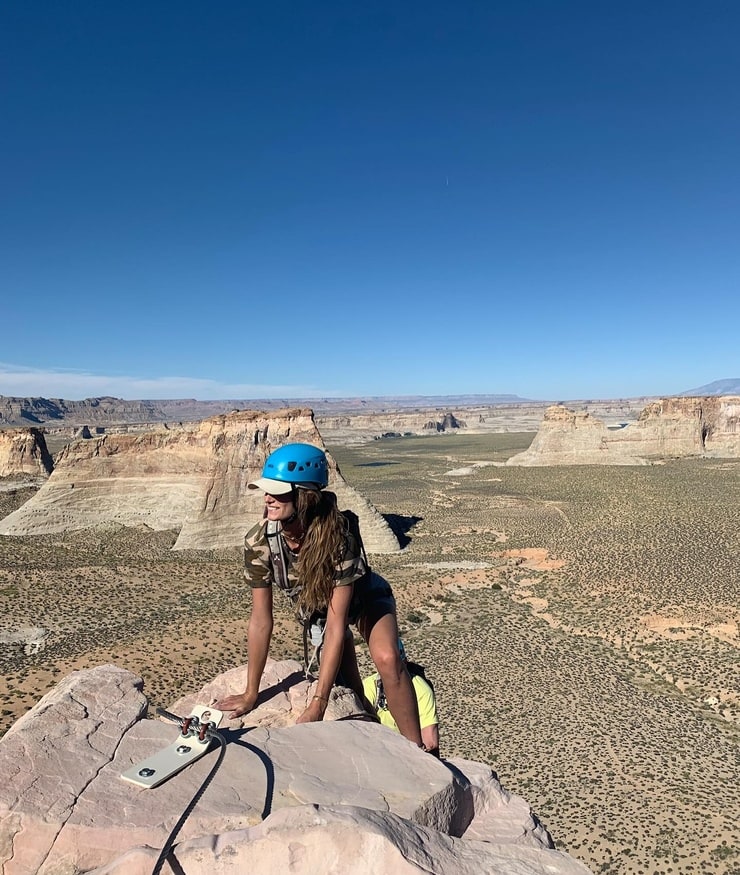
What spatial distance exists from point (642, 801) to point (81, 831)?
1385cm

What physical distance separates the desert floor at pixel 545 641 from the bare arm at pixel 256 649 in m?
10.4

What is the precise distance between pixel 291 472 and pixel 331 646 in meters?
1.29

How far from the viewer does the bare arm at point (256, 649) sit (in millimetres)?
4465

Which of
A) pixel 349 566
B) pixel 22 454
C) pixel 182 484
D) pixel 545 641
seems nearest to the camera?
pixel 349 566

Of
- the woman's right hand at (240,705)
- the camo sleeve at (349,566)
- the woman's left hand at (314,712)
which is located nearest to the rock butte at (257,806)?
the woman's left hand at (314,712)

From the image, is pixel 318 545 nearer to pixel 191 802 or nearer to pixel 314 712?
pixel 314 712

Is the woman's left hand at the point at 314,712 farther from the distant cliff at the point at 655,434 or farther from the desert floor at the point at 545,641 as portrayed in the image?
the distant cliff at the point at 655,434

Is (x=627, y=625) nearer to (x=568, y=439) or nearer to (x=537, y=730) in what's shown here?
(x=537, y=730)

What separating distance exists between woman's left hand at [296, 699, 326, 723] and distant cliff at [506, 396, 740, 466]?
7622 centimetres

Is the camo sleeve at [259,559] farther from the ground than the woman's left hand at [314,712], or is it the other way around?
the camo sleeve at [259,559]

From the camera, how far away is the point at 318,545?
408 cm

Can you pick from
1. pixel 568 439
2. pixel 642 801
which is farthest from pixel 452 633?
pixel 568 439

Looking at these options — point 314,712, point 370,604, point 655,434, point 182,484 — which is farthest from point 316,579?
point 655,434

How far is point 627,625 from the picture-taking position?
2333 cm
